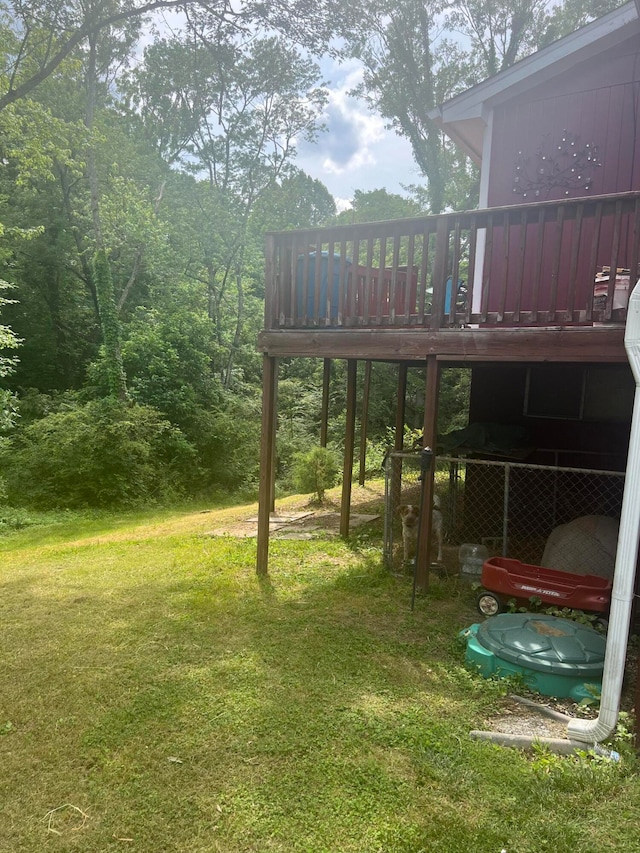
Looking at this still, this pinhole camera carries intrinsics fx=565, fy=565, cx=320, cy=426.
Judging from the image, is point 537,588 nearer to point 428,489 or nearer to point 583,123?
point 428,489

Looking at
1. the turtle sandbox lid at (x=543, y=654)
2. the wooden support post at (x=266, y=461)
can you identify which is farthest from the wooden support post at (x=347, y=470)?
the turtle sandbox lid at (x=543, y=654)

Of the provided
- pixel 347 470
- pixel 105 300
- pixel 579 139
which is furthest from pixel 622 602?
pixel 105 300

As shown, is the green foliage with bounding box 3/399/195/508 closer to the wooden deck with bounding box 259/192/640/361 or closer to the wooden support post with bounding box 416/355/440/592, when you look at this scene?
the wooden deck with bounding box 259/192/640/361

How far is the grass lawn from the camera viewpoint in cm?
251

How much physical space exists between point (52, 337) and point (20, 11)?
10583 mm

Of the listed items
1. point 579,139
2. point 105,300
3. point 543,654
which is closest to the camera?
point 543,654

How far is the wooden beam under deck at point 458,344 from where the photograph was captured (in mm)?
4449

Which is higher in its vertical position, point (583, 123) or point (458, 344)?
point (583, 123)

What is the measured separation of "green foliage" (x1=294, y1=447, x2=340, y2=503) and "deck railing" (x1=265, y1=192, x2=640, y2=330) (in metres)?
4.94

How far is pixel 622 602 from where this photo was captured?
10.1ft

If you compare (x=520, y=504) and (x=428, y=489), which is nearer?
(x=428, y=489)

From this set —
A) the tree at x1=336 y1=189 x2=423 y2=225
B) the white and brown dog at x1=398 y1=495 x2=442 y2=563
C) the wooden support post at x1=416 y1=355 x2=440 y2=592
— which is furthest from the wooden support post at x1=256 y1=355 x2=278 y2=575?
the tree at x1=336 y1=189 x2=423 y2=225

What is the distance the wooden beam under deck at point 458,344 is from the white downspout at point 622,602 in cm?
136

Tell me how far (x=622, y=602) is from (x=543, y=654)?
81 cm
